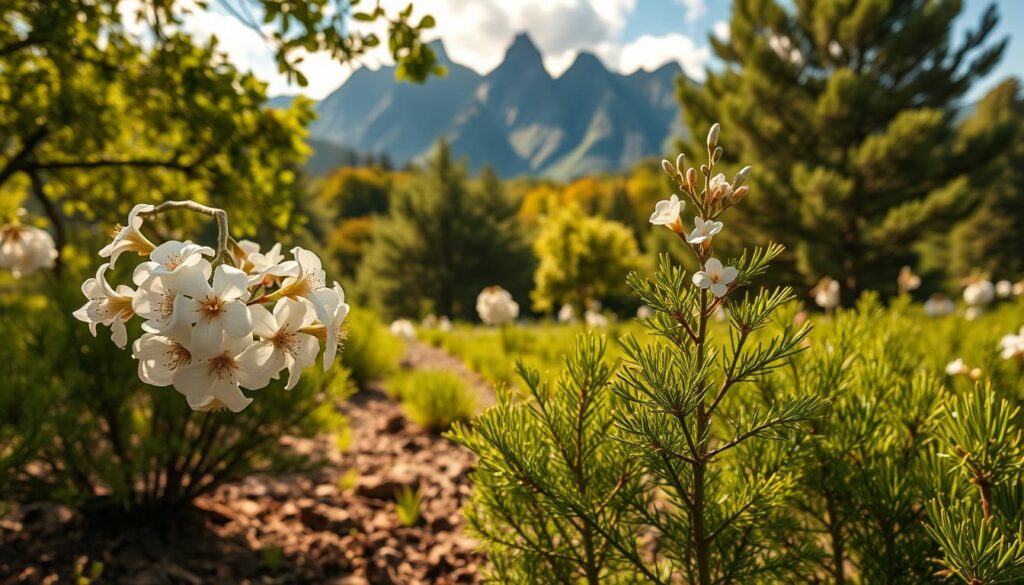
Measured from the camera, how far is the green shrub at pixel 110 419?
77.7 inches

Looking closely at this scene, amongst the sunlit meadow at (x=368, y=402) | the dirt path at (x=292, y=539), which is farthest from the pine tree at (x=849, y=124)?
the dirt path at (x=292, y=539)

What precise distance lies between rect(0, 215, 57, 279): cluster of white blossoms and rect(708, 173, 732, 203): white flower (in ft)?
9.85

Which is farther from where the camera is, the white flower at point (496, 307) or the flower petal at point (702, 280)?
the white flower at point (496, 307)

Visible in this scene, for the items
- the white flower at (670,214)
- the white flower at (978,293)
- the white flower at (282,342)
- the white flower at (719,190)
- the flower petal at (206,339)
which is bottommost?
the flower petal at (206,339)

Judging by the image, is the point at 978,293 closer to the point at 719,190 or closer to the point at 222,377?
the point at 719,190

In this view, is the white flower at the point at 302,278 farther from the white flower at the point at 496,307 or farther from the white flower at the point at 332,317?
the white flower at the point at 496,307

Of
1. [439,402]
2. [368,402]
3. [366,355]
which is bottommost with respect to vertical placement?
[439,402]

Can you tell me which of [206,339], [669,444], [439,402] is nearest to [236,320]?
[206,339]

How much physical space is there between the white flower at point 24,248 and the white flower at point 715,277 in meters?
3.01

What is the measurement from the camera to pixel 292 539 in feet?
8.53

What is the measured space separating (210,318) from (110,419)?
198cm

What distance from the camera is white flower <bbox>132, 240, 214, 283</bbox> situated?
0.85 meters

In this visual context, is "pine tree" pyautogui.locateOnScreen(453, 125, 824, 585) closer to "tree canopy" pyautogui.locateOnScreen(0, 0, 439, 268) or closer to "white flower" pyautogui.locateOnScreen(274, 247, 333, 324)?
"white flower" pyautogui.locateOnScreen(274, 247, 333, 324)

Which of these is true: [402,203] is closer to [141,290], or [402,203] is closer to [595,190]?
[141,290]
